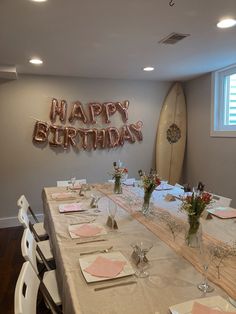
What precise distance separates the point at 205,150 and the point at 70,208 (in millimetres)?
2518

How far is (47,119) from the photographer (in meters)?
3.98

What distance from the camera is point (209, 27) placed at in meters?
2.18

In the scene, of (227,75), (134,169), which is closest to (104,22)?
(227,75)

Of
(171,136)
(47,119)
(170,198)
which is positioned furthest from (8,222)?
(171,136)

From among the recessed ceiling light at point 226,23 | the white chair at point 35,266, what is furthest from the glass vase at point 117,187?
the recessed ceiling light at point 226,23

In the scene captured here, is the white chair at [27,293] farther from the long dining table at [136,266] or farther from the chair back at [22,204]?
the chair back at [22,204]

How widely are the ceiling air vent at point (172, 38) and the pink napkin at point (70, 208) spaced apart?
1.70 meters

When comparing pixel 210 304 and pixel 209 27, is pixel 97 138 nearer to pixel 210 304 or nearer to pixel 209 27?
pixel 209 27

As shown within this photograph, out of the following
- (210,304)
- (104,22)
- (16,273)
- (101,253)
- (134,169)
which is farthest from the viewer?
(134,169)

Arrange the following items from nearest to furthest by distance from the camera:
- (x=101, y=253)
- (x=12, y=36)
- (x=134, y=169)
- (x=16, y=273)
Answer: (x=101, y=253) < (x=12, y=36) < (x=16, y=273) < (x=134, y=169)

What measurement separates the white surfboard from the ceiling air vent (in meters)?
1.91

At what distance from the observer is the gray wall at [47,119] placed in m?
3.85

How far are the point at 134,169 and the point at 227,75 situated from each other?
6.52 feet

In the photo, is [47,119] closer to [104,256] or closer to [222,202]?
[222,202]
